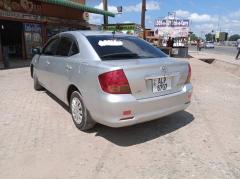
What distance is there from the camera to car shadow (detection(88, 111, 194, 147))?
4.38 m

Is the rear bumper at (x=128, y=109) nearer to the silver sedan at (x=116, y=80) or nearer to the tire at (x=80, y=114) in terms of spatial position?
the silver sedan at (x=116, y=80)

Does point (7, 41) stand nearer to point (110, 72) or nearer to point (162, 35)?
point (162, 35)

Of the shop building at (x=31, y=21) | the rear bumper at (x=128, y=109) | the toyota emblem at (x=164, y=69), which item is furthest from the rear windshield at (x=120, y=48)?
the shop building at (x=31, y=21)

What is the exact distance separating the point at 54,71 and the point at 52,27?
14.4m

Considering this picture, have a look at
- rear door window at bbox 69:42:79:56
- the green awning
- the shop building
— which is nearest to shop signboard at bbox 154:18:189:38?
the green awning

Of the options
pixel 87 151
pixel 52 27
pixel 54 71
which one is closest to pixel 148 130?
pixel 87 151

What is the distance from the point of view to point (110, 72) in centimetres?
379

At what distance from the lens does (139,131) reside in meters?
4.73

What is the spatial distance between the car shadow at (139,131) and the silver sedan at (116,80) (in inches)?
13.5

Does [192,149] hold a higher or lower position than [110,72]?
lower

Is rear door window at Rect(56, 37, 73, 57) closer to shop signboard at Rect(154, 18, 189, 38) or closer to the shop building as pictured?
the shop building

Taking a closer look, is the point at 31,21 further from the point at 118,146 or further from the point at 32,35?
the point at 118,146

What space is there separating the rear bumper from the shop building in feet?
35.3

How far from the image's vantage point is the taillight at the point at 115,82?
12.4ft
